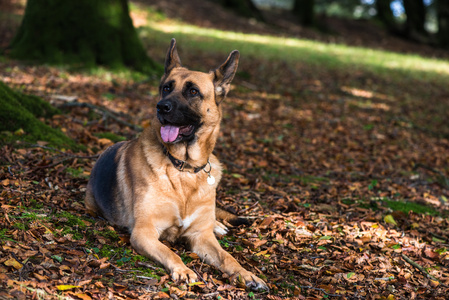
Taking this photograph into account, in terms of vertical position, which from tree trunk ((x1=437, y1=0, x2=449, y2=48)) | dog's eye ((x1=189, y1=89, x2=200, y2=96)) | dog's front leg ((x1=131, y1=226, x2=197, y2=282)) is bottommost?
dog's front leg ((x1=131, y1=226, x2=197, y2=282))

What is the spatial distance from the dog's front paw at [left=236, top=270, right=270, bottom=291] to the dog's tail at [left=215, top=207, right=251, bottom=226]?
1.24 metres

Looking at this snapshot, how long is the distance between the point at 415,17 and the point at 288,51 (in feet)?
66.1

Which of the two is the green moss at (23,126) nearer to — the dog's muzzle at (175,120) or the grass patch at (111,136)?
the grass patch at (111,136)

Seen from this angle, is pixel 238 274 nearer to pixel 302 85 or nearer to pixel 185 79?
pixel 185 79

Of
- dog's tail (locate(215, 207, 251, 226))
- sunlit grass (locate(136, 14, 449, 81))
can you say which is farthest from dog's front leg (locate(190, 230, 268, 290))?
sunlit grass (locate(136, 14, 449, 81))

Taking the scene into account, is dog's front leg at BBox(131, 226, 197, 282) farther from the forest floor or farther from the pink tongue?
the pink tongue

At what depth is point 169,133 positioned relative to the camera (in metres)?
→ 4.51

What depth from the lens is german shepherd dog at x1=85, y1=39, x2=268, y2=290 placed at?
4.46 m

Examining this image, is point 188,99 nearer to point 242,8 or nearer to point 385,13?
point 242,8

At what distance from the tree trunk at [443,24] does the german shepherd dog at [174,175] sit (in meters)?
30.7

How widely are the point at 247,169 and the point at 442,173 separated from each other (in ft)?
13.4

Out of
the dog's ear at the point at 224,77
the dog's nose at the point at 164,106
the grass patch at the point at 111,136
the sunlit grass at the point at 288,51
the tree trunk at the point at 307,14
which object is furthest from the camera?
the tree trunk at the point at 307,14

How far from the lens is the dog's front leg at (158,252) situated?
3877 mm

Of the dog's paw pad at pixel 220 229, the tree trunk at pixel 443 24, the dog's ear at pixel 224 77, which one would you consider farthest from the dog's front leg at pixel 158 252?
the tree trunk at pixel 443 24
